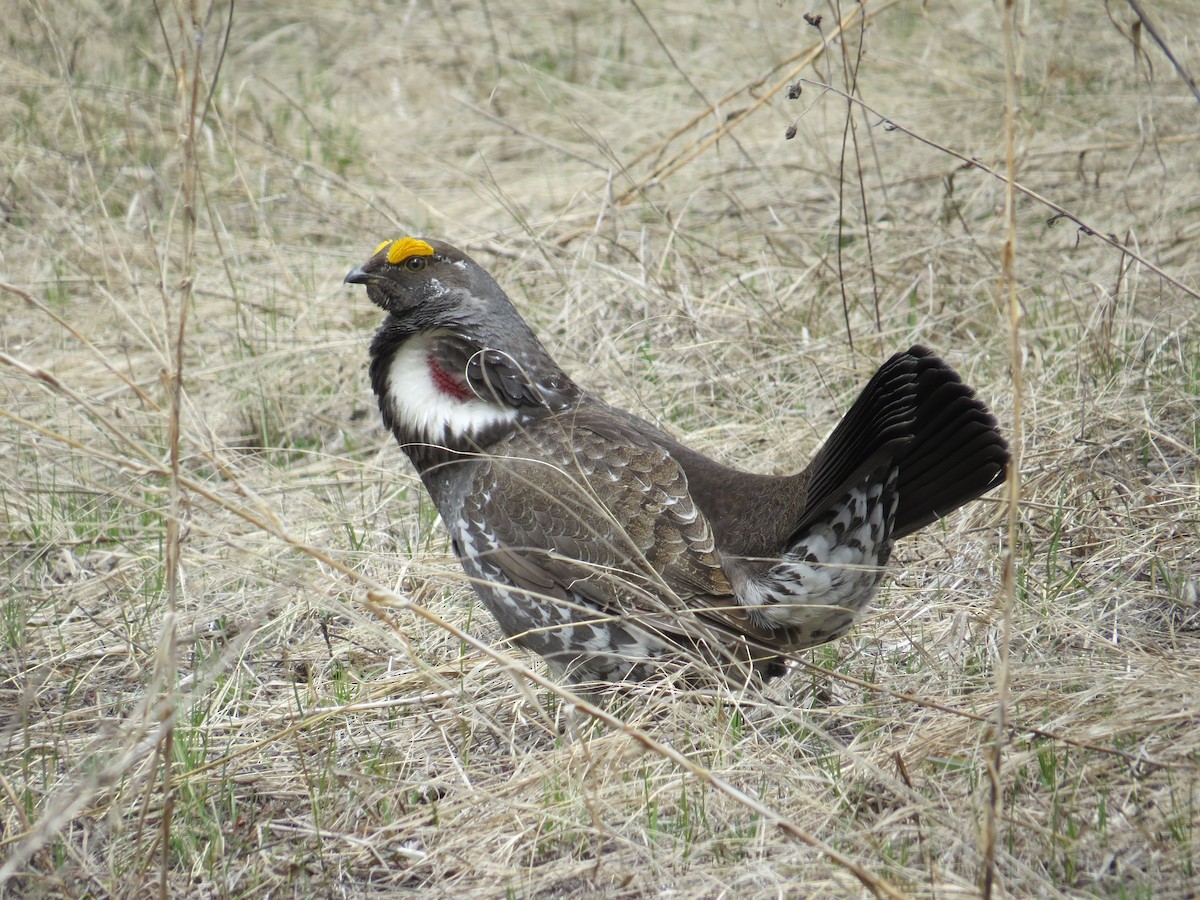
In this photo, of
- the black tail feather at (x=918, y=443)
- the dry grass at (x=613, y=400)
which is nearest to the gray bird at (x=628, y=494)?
the black tail feather at (x=918, y=443)

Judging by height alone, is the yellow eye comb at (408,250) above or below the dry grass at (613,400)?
above

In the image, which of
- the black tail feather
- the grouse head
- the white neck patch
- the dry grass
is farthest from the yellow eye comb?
the black tail feather

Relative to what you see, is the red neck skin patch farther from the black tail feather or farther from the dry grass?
the black tail feather

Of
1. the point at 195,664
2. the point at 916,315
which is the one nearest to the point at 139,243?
the point at 195,664

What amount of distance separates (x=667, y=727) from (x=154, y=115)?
653 centimetres

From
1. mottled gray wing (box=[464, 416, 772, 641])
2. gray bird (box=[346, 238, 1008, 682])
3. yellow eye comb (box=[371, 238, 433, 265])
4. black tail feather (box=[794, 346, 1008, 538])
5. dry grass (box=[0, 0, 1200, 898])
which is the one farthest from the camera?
yellow eye comb (box=[371, 238, 433, 265])

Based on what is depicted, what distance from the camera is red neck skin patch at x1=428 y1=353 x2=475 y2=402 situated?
4242mm

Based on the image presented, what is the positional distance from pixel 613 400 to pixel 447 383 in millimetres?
1621

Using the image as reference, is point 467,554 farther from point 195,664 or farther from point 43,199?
point 43,199

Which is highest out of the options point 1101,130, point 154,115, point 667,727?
point 154,115

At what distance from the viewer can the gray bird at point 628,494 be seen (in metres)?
3.42

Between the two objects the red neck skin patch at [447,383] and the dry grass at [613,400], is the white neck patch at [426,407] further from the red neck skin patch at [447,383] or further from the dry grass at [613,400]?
the dry grass at [613,400]

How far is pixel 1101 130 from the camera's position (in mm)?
7262

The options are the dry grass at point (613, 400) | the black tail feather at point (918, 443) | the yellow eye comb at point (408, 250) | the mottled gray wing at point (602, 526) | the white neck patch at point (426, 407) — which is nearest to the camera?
the dry grass at point (613, 400)
